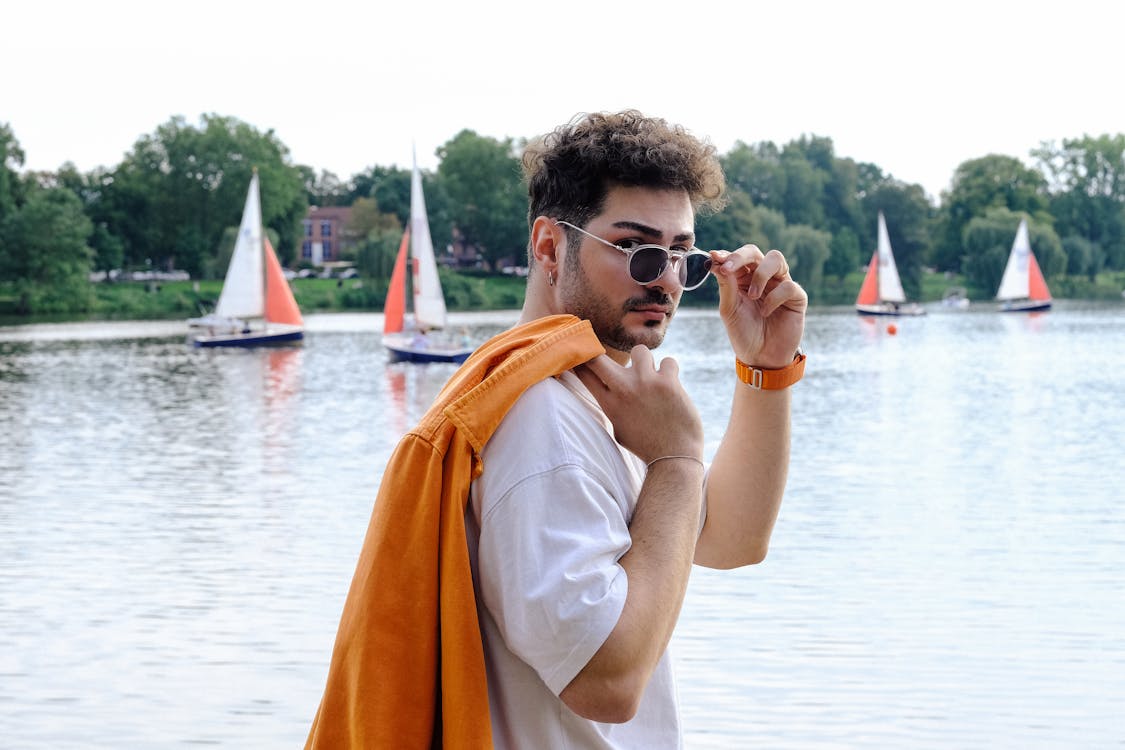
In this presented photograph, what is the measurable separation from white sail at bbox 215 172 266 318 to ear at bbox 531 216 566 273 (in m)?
44.1

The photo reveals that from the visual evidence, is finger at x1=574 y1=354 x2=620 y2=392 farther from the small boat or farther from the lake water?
the small boat

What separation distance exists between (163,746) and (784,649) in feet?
10.8

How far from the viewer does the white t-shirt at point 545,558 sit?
1781mm

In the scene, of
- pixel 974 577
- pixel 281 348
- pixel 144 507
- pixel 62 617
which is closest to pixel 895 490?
pixel 974 577

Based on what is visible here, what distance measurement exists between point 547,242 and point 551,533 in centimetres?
62

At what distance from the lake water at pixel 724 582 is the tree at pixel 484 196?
265ft

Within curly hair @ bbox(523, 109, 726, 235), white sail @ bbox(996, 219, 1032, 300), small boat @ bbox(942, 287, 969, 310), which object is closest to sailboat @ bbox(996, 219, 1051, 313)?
white sail @ bbox(996, 219, 1032, 300)

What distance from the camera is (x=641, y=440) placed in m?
1.98

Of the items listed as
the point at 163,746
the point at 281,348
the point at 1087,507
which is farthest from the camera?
the point at 281,348

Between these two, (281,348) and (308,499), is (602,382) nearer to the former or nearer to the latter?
(308,499)

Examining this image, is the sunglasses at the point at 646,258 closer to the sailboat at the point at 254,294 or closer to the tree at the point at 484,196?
the sailboat at the point at 254,294

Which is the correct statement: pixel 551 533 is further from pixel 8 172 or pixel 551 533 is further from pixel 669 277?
pixel 8 172

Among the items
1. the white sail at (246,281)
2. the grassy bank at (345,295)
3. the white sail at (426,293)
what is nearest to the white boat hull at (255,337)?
the white sail at (246,281)

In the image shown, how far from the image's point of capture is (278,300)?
151ft
